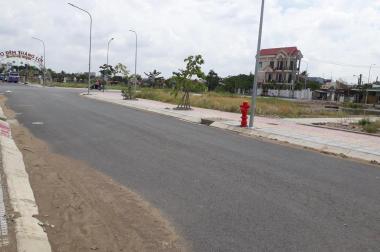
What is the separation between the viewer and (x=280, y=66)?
8944cm

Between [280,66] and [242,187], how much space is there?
84658 millimetres

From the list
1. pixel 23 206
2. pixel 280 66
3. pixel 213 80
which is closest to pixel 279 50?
pixel 280 66

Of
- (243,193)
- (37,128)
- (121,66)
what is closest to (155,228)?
(243,193)

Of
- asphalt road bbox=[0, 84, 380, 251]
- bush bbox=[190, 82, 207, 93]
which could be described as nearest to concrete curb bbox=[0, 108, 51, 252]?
asphalt road bbox=[0, 84, 380, 251]

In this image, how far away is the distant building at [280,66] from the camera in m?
86.4

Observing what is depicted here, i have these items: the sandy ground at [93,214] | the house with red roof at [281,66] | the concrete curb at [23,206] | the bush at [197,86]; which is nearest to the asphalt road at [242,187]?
the sandy ground at [93,214]

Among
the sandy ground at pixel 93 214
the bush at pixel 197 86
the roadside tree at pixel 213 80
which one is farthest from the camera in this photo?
the roadside tree at pixel 213 80

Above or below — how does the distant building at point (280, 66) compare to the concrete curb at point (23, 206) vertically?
above

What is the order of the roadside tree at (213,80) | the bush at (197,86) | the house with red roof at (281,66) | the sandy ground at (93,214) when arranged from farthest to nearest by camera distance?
the roadside tree at (213,80) → the house with red roof at (281,66) → the bush at (197,86) → the sandy ground at (93,214)

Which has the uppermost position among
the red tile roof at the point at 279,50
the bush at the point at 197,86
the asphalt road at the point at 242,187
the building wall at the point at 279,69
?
the red tile roof at the point at 279,50

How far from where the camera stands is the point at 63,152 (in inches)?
429

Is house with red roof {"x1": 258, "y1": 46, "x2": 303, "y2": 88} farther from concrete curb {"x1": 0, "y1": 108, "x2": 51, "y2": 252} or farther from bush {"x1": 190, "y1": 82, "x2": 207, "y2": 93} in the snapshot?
concrete curb {"x1": 0, "y1": 108, "x2": 51, "y2": 252}

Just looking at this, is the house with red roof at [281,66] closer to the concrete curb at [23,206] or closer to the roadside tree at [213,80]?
the roadside tree at [213,80]

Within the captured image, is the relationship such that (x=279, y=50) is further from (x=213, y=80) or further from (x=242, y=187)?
(x=242, y=187)
